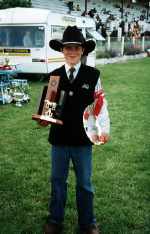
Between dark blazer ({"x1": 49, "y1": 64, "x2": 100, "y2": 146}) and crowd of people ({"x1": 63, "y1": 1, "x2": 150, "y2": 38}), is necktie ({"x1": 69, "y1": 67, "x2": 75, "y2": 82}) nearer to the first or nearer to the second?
dark blazer ({"x1": 49, "y1": 64, "x2": 100, "y2": 146})

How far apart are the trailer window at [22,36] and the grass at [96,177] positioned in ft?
20.8

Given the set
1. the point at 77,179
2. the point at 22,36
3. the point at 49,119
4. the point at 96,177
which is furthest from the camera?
the point at 22,36

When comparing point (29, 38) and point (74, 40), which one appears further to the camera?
point (29, 38)

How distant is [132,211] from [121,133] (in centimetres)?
385

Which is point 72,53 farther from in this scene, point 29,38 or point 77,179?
point 29,38

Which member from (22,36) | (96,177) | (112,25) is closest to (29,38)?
(22,36)

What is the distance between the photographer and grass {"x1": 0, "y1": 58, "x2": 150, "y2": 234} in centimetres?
476

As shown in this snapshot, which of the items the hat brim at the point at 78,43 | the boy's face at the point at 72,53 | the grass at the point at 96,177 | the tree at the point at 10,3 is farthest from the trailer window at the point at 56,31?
the boy's face at the point at 72,53

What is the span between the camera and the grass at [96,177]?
476cm

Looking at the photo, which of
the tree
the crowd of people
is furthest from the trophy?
the crowd of people

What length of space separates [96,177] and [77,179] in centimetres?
202

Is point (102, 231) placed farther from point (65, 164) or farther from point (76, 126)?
point (76, 126)

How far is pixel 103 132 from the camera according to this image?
4.02 meters

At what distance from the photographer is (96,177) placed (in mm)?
6105
